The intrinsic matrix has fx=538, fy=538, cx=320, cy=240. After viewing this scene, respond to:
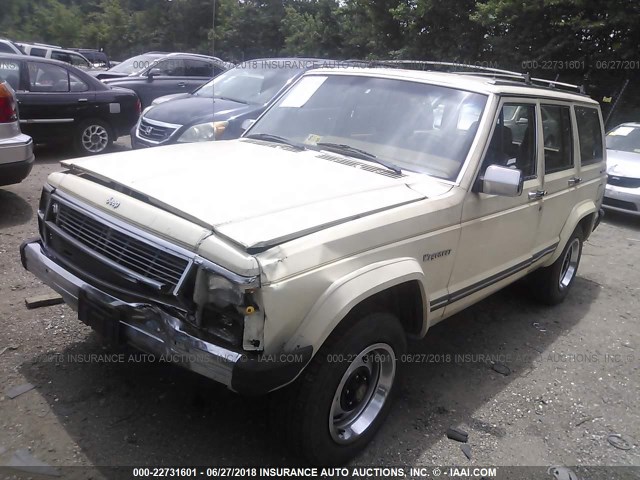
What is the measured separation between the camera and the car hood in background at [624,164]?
28.4 feet

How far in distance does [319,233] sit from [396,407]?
57.5 inches

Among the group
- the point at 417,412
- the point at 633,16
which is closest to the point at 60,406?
the point at 417,412

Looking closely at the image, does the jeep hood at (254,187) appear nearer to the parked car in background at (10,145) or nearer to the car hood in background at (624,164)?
the parked car in background at (10,145)

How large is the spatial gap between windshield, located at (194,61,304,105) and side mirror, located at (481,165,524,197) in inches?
201

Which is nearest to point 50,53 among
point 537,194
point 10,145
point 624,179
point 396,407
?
point 10,145

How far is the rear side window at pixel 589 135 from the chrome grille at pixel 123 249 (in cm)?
382

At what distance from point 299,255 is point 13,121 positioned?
4669 mm

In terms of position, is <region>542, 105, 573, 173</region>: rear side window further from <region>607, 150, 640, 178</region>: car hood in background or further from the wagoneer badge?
<region>607, 150, 640, 178</region>: car hood in background

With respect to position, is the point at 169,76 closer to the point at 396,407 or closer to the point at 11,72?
the point at 11,72

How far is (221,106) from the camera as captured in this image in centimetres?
766

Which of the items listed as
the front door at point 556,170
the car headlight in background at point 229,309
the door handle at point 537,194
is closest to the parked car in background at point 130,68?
the front door at point 556,170

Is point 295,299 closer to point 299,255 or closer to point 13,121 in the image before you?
point 299,255

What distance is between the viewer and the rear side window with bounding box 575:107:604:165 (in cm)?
472

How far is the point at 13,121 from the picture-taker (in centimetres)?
555
